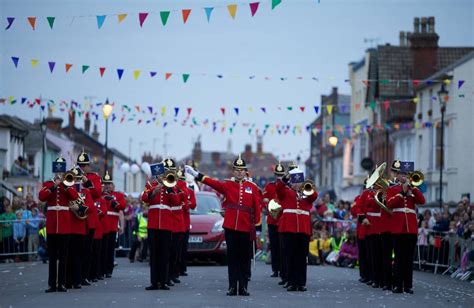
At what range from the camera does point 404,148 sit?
65.8 m

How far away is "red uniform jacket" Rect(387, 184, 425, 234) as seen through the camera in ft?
63.4

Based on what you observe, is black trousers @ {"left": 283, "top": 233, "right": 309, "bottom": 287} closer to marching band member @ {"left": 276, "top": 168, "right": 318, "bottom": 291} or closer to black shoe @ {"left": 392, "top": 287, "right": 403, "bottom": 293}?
marching band member @ {"left": 276, "top": 168, "right": 318, "bottom": 291}

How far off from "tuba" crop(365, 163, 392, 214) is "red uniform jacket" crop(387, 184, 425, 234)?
0.54ft

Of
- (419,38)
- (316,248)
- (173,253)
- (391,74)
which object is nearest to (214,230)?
(316,248)

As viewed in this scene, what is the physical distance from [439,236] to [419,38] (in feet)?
117

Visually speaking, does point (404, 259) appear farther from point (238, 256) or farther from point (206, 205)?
point (206, 205)

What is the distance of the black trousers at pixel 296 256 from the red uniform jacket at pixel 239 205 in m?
1.29

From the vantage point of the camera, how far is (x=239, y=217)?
1870 centimetres

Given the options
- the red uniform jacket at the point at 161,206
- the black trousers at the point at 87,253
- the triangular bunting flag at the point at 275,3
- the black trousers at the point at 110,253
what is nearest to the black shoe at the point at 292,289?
the red uniform jacket at the point at 161,206

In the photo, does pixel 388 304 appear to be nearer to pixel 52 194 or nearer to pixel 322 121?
pixel 52 194

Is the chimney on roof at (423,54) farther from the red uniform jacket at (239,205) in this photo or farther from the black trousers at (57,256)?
the black trousers at (57,256)

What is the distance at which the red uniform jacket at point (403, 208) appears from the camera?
19328mm

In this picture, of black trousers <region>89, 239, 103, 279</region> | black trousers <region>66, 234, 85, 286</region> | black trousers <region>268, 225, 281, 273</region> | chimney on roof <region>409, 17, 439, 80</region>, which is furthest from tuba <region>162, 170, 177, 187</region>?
chimney on roof <region>409, 17, 439, 80</region>

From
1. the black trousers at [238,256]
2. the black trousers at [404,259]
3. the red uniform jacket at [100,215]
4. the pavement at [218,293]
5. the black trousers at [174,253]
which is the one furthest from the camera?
the red uniform jacket at [100,215]
